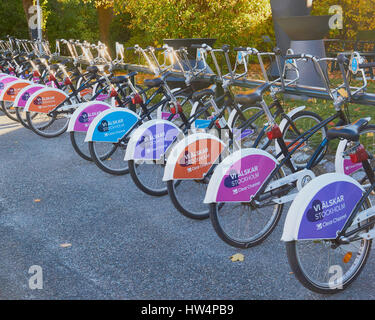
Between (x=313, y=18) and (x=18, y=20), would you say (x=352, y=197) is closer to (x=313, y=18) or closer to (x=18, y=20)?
(x=313, y=18)

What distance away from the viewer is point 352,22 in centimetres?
1573

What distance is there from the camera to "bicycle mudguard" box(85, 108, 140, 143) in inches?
240

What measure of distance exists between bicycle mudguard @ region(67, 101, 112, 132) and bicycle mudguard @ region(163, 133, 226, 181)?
2146 mm

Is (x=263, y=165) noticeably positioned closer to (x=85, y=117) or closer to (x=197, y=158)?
(x=197, y=158)

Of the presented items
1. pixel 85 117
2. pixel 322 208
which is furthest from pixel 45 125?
pixel 322 208

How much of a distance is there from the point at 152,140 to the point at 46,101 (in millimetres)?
3166

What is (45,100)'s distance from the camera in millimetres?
8141

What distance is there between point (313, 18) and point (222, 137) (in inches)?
162

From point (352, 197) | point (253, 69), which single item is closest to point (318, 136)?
point (352, 197)

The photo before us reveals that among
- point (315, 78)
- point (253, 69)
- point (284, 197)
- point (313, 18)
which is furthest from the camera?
point (253, 69)

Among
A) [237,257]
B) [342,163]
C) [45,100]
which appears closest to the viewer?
[237,257]

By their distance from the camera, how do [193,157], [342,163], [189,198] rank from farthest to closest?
[189,198], [193,157], [342,163]

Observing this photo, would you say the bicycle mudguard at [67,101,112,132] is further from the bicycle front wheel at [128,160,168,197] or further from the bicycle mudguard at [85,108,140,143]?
the bicycle front wheel at [128,160,168,197]

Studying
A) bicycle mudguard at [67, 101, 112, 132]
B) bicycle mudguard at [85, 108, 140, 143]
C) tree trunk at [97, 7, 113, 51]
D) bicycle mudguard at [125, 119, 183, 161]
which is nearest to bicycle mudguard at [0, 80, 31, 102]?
bicycle mudguard at [67, 101, 112, 132]
